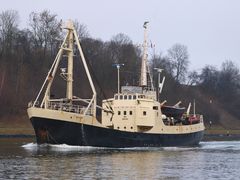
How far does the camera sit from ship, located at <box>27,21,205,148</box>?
61125 mm

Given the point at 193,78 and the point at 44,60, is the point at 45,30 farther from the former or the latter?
the point at 193,78

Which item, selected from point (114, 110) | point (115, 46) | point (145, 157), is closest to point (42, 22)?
A: point (115, 46)

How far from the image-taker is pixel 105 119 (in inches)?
2729

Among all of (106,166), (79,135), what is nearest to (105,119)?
(79,135)

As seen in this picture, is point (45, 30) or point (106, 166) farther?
point (45, 30)

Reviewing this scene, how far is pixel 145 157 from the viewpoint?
172 feet

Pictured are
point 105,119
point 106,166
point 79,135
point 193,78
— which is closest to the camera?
point 106,166

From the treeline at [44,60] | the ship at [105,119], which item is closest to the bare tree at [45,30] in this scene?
the treeline at [44,60]

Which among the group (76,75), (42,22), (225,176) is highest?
(42,22)

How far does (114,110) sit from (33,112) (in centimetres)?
1034

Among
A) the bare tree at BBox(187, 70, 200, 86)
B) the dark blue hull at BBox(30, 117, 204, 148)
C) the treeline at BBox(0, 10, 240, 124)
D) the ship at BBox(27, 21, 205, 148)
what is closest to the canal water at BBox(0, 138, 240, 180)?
the dark blue hull at BBox(30, 117, 204, 148)

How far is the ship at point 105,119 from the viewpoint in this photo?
61125 mm

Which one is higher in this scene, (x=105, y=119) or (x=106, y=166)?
(x=105, y=119)

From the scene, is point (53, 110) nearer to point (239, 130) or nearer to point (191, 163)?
point (191, 163)
